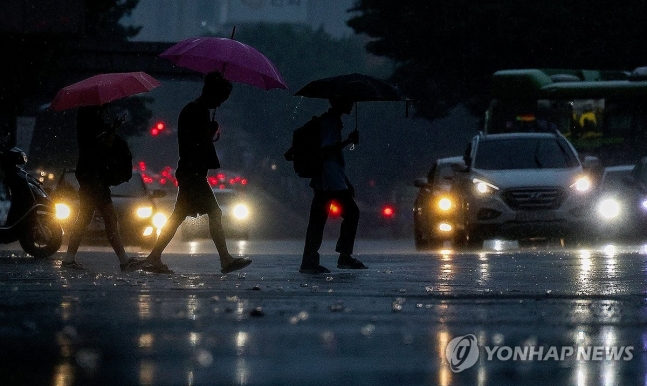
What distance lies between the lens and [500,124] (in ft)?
114

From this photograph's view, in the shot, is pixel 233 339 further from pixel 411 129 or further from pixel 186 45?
pixel 411 129

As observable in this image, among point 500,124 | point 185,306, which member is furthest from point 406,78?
point 185,306

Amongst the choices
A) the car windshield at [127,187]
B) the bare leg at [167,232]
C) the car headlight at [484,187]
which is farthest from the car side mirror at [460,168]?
the bare leg at [167,232]

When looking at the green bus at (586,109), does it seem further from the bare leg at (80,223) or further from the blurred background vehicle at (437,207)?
the bare leg at (80,223)

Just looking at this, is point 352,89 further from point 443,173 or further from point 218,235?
point 443,173

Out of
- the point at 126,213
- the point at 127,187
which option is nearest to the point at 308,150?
the point at 126,213

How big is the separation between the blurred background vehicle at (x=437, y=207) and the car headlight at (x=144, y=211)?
13.9 feet

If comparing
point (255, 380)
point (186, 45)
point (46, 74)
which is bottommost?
point (255, 380)

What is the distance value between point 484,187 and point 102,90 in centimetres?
931

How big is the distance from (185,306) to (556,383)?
14.5 feet

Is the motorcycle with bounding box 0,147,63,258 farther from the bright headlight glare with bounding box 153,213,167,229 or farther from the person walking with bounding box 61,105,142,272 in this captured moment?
the bright headlight glare with bounding box 153,213,167,229

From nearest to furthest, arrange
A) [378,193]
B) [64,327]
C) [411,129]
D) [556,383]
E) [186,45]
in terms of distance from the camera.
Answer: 1. [556,383]
2. [64,327]
3. [186,45]
4. [378,193]
5. [411,129]

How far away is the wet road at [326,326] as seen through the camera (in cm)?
795

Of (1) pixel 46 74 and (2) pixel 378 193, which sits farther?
(2) pixel 378 193
